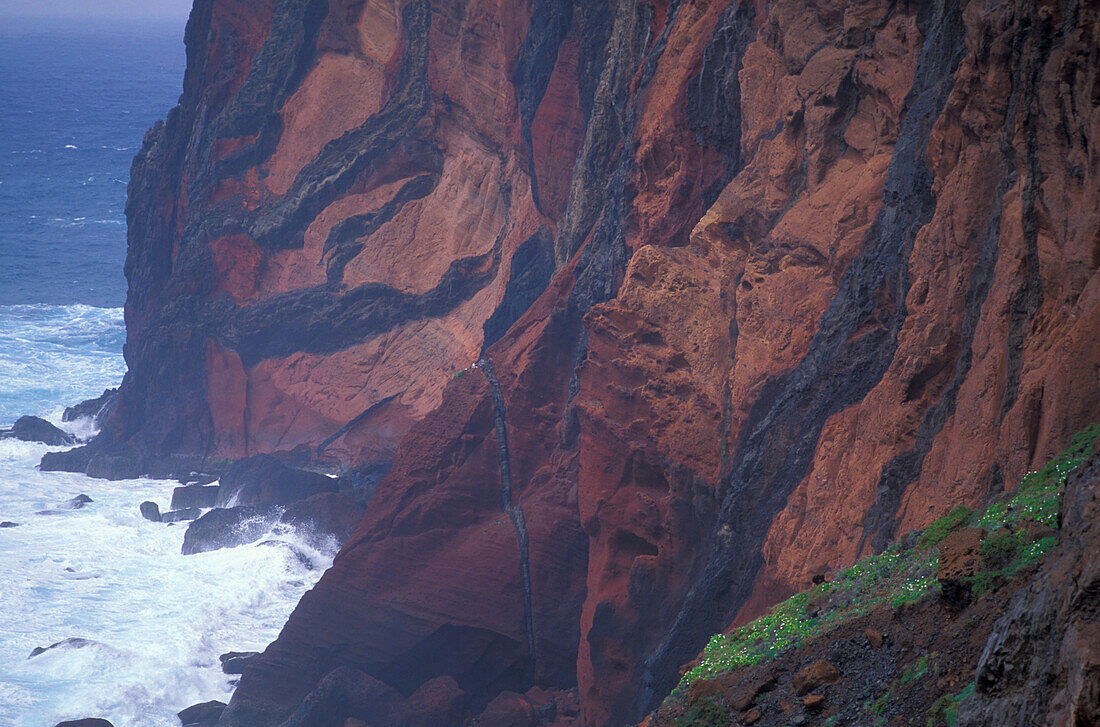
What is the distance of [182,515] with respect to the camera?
124ft

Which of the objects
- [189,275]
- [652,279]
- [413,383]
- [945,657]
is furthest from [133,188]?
[945,657]

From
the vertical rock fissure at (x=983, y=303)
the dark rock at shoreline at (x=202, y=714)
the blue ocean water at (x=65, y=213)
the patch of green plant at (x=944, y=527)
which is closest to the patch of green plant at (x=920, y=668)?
the patch of green plant at (x=944, y=527)

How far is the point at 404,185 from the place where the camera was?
39.5 m

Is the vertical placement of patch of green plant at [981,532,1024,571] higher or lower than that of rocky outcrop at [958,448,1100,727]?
lower

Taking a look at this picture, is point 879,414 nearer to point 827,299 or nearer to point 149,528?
point 827,299

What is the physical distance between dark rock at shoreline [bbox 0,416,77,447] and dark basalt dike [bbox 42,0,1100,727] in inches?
84.4

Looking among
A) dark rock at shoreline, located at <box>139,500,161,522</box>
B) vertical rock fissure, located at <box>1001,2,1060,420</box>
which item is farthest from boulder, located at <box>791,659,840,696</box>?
dark rock at shoreline, located at <box>139,500,161,522</box>

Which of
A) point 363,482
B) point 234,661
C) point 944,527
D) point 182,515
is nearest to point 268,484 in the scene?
point 182,515

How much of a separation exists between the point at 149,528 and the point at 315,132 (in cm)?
1682

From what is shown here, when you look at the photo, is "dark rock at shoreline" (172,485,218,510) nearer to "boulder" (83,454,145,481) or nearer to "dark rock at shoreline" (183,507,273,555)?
"dark rock at shoreline" (183,507,273,555)

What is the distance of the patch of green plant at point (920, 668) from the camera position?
1027 centimetres

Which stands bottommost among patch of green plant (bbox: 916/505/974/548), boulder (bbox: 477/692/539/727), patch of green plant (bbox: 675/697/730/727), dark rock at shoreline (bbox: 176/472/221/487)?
dark rock at shoreline (bbox: 176/472/221/487)

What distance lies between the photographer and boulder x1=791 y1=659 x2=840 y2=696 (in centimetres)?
1135

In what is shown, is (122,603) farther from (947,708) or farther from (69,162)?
(69,162)
